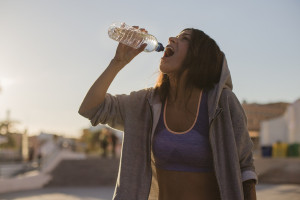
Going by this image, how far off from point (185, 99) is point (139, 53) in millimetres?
438

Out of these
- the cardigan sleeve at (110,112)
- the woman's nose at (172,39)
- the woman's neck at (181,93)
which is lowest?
the cardigan sleeve at (110,112)

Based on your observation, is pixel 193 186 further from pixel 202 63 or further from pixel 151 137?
pixel 202 63

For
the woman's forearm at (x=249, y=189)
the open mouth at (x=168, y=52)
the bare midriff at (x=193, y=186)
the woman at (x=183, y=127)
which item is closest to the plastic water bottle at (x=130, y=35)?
the open mouth at (x=168, y=52)

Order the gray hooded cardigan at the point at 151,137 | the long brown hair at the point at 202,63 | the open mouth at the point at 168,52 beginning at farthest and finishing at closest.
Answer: the open mouth at the point at 168,52
the long brown hair at the point at 202,63
the gray hooded cardigan at the point at 151,137

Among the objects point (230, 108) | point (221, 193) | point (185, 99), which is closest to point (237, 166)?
point (221, 193)

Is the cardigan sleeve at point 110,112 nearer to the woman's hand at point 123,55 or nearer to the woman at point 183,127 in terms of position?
the woman at point 183,127

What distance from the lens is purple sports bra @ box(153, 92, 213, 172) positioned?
193cm

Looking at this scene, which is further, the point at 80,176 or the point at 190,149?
the point at 80,176

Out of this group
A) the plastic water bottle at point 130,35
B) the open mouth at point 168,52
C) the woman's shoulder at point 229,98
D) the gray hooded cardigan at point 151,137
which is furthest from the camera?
the plastic water bottle at point 130,35

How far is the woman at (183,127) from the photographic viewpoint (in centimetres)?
193

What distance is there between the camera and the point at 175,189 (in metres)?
1.96

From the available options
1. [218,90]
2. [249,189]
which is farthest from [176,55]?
[249,189]

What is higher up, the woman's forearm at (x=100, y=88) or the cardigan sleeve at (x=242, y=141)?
the woman's forearm at (x=100, y=88)

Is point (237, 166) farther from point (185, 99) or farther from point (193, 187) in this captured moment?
point (185, 99)
